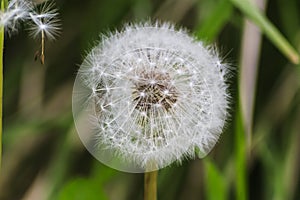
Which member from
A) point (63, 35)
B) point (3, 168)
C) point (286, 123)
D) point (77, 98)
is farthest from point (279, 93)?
point (77, 98)

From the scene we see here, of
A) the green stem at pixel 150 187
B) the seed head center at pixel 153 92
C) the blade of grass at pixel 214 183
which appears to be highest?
the seed head center at pixel 153 92

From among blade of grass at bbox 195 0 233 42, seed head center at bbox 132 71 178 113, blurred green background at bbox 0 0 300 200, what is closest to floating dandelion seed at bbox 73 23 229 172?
seed head center at bbox 132 71 178 113

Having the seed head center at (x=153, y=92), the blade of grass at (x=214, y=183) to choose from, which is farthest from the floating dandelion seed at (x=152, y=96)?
the blade of grass at (x=214, y=183)

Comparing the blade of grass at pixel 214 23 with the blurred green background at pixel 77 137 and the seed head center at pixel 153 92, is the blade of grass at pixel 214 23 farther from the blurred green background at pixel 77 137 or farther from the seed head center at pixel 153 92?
the seed head center at pixel 153 92

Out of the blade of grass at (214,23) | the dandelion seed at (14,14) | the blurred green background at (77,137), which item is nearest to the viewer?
the dandelion seed at (14,14)

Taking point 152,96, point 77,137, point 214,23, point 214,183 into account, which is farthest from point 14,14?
point 77,137

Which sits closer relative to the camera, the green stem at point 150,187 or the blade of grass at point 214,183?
the green stem at point 150,187

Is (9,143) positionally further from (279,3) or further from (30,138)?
(279,3)
